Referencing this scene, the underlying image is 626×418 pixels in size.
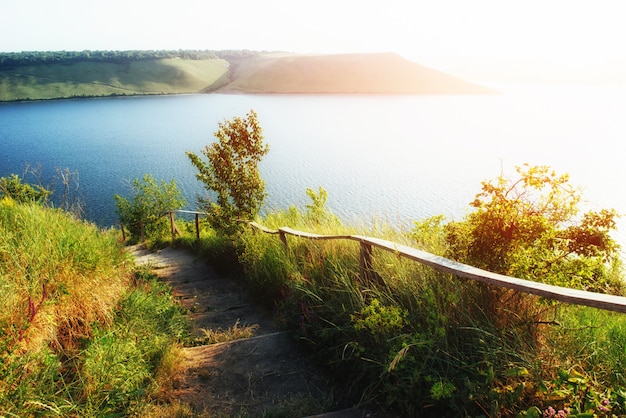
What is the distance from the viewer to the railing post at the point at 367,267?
415cm

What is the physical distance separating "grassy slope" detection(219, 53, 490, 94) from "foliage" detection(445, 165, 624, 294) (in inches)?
4834

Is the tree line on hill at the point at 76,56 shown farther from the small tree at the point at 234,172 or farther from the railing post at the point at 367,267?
the railing post at the point at 367,267

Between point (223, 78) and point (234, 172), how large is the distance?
521 feet

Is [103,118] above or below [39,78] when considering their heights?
below

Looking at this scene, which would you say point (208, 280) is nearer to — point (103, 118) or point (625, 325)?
point (625, 325)

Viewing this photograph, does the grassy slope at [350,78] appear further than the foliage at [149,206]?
Yes

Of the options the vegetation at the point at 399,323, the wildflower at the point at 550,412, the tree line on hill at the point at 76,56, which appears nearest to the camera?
the wildflower at the point at 550,412

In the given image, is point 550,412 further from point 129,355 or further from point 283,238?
point 283,238

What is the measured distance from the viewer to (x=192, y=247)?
13.3 meters

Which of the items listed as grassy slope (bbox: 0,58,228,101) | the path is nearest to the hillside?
grassy slope (bbox: 0,58,228,101)

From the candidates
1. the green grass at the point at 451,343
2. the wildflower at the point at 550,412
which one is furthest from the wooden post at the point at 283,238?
the wildflower at the point at 550,412

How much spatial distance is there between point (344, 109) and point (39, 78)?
102049mm

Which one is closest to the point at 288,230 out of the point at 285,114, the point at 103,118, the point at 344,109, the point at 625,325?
the point at 625,325

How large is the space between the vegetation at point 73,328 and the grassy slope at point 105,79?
14970cm
